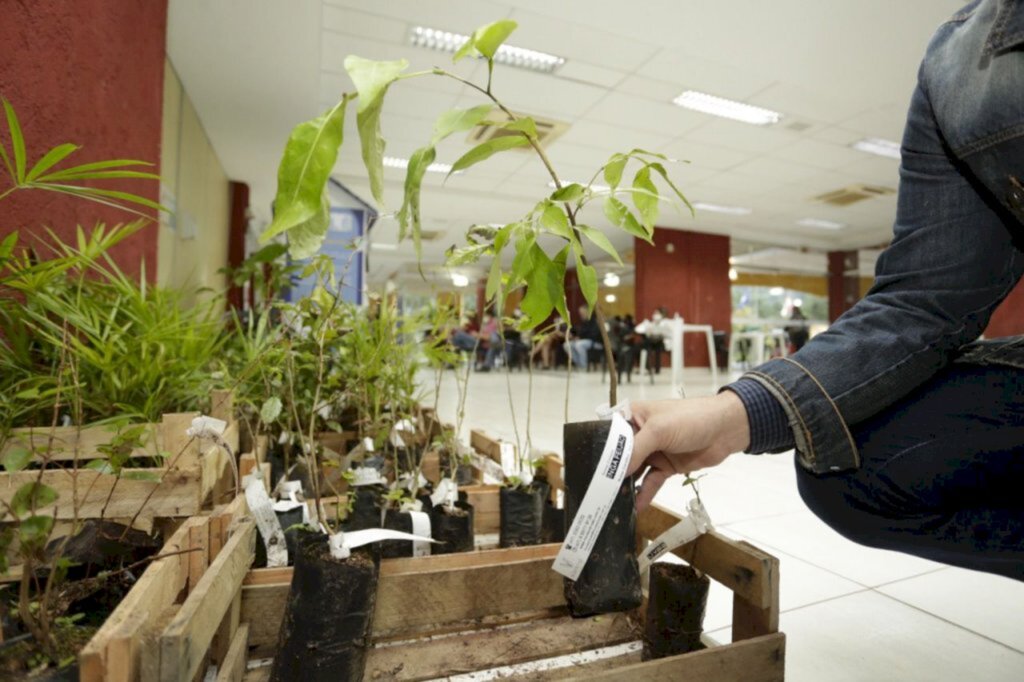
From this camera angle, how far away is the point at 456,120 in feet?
1.88

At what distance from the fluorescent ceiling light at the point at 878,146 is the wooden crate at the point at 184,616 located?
22.6 feet

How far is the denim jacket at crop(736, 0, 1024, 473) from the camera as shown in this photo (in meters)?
0.65

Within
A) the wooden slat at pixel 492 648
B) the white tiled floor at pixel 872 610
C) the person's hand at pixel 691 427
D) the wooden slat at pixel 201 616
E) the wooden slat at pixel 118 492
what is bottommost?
the white tiled floor at pixel 872 610

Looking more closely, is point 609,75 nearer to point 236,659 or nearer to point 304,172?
point 304,172

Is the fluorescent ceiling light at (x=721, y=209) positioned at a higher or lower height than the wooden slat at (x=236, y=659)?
higher

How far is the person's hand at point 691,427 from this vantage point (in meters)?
0.66

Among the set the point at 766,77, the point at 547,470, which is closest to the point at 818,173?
the point at 766,77

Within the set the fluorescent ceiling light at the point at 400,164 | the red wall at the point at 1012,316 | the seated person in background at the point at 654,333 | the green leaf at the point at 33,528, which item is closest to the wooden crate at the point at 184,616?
the green leaf at the point at 33,528

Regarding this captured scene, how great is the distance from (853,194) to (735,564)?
8.74 metres

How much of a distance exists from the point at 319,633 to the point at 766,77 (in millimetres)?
5047

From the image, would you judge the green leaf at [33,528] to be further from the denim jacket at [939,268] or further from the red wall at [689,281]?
the red wall at [689,281]

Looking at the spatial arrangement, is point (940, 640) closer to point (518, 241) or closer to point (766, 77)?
point (518, 241)

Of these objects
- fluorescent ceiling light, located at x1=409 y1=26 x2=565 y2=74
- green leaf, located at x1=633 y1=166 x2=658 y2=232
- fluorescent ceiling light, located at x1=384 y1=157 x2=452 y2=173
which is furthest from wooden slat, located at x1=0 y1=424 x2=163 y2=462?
fluorescent ceiling light, located at x1=384 y1=157 x2=452 y2=173

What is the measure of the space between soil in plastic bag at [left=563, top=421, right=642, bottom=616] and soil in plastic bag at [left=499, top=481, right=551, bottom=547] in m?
0.49
